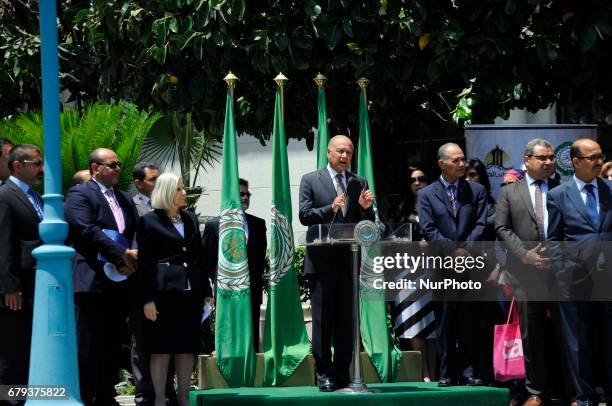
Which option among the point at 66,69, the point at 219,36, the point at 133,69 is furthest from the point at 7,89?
the point at 219,36

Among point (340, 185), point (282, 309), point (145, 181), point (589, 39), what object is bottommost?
point (282, 309)

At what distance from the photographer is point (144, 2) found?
13.3 meters

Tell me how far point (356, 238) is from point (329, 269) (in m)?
0.68

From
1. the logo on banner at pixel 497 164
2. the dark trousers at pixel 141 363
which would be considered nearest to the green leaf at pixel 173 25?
the dark trousers at pixel 141 363

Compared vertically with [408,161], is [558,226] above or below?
below

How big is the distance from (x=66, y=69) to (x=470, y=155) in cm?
604

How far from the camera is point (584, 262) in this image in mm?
10648

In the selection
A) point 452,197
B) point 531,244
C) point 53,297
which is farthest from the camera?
point 452,197

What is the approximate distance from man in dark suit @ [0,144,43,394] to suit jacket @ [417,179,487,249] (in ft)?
10.9

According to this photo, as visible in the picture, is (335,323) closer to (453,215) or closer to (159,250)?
(453,215)

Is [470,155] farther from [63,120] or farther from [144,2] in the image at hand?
[63,120]

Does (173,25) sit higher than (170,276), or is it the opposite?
(173,25)

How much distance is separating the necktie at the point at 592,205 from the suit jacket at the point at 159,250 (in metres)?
3.33

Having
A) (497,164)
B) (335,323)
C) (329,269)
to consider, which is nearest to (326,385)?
(335,323)
